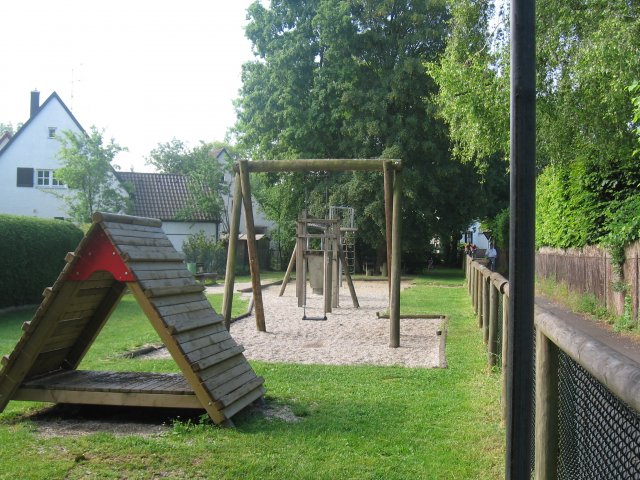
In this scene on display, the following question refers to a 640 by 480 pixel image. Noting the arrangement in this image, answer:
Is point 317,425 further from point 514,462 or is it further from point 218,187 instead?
point 218,187

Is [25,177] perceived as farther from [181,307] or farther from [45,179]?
[181,307]

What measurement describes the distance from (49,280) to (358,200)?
65.0 feet

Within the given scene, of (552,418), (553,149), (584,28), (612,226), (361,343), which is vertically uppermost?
(584,28)

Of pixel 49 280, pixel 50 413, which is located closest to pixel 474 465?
pixel 50 413

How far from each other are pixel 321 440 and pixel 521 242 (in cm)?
356

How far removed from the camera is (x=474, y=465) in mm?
4926

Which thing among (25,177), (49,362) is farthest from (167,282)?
(25,177)

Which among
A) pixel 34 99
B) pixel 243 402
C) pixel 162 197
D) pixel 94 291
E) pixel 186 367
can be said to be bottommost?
pixel 243 402

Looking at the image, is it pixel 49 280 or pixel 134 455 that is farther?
pixel 49 280

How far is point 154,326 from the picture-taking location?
19.4 ft

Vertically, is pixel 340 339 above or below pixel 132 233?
below

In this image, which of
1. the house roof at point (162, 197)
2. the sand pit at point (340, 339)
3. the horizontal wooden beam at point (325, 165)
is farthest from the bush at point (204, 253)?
the horizontal wooden beam at point (325, 165)

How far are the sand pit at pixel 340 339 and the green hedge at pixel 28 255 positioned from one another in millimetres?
5457

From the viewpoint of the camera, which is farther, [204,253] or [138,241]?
[204,253]
